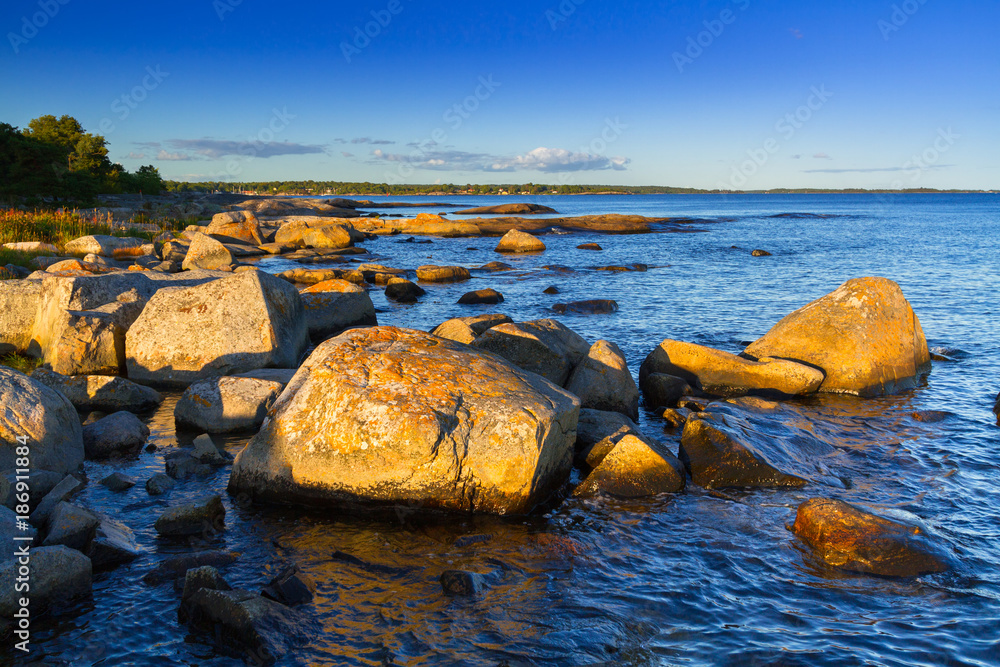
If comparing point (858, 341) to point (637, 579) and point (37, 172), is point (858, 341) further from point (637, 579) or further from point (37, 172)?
point (37, 172)

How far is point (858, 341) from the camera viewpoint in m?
13.3

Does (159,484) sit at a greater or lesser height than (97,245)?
lesser

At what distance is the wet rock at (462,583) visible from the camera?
6.14 m

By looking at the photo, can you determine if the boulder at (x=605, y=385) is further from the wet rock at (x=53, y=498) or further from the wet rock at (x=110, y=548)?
the wet rock at (x=53, y=498)

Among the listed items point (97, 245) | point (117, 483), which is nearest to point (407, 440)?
point (117, 483)

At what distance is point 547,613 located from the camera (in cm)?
588

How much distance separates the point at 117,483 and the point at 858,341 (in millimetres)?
13345

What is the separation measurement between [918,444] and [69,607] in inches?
450

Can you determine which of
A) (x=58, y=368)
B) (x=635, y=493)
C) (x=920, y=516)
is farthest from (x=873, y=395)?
(x=58, y=368)

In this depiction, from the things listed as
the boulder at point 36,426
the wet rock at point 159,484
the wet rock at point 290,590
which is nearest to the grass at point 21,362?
the boulder at point 36,426

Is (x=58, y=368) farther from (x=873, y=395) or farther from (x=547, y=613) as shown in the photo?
(x=873, y=395)

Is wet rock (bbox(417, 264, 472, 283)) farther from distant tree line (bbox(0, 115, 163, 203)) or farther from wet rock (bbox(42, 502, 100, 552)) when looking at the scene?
distant tree line (bbox(0, 115, 163, 203))

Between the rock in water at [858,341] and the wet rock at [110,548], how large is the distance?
1219cm

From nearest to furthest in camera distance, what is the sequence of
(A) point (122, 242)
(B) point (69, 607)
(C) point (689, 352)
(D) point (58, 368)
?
(B) point (69, 607) < (D) point (58, 368) < (C) point (689, 352) < (A) point (122, 242)
